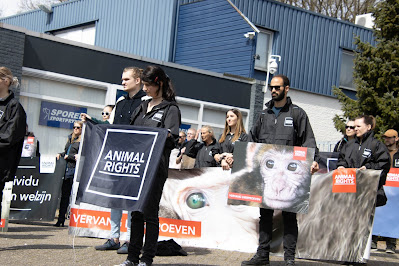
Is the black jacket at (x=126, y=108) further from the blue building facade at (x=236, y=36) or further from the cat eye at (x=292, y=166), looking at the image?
the blue building facade at (x=236, y=36)

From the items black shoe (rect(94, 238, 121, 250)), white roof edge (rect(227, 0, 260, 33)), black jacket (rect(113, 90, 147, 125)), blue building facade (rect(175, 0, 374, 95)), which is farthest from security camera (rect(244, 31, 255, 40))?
black shoe (rect(94, 238, 121, 250))

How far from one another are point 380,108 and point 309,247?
10.2 meters

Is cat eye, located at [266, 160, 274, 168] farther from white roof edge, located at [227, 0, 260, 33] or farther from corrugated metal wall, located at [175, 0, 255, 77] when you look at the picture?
corrugated metal wall, located at [175, 0, 255, 77]

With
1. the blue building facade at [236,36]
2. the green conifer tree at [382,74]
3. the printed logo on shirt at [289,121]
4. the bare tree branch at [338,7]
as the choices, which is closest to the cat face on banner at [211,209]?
the printed logo on shirt at [289,121]

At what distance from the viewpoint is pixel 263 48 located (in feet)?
78.5

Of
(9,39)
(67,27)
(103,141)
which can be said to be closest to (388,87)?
(9,39)

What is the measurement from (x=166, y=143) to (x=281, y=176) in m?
1.66

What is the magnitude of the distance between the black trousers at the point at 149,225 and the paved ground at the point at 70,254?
561 mm

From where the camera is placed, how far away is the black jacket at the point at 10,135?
22.6 feet

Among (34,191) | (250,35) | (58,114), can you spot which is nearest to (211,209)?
(34,191)

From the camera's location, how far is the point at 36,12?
31.1m

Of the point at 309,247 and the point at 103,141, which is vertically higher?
the point at 103,141

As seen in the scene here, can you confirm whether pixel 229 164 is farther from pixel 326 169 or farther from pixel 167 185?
pixel 326 169

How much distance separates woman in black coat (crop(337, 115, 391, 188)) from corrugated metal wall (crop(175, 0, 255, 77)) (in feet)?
48.1
